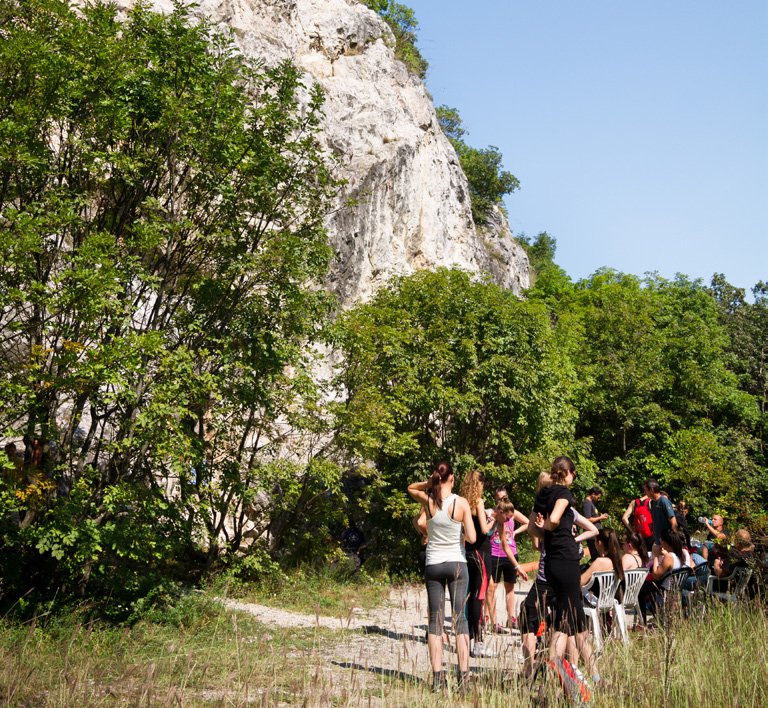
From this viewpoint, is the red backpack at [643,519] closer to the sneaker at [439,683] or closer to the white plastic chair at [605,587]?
the white plastic chair at [605,587]

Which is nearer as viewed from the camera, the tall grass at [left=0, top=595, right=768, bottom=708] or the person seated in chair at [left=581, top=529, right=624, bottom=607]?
the tall grass at [left=0, top=595, right=768, bottom=708]

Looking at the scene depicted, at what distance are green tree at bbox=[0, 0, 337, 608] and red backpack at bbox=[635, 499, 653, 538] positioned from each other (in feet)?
17.3

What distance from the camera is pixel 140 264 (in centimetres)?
732

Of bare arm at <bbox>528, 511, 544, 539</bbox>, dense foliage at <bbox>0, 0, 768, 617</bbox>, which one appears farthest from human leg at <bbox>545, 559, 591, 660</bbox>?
dense foliage at <bbox>0, 0, 768, 617</bbox>

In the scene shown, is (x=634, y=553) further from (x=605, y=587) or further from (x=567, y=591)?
(x=567, y=591)

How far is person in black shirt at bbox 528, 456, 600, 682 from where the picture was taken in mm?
4531

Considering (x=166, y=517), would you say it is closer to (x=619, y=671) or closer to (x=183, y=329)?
(x=183, y=329)

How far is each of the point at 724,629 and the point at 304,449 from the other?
25.4ft

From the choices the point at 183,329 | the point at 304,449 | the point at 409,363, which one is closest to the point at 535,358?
the point at 409,363

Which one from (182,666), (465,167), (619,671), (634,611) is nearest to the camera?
(619,671)

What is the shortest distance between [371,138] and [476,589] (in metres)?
21.7

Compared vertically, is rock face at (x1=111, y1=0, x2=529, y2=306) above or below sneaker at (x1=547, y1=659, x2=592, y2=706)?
above

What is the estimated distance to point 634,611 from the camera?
709 centimetres

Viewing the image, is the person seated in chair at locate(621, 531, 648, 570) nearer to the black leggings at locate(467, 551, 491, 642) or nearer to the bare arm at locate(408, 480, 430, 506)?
the black leggings at locate(467, 551, 491, 642)
